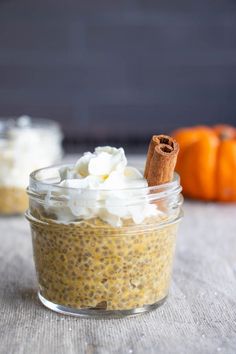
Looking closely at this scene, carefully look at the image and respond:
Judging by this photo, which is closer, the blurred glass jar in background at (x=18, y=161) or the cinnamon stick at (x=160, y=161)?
the cinnamon stick at (x=160, y=161)

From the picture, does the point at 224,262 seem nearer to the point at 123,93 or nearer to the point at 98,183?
the point at 98,183

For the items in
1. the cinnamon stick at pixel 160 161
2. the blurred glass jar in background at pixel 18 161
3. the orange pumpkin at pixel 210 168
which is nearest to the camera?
the cinnamon stick at pixel 160 161

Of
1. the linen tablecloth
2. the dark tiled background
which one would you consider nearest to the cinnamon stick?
the linen tablecloth

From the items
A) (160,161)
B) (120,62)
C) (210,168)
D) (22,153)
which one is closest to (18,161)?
(22,153)

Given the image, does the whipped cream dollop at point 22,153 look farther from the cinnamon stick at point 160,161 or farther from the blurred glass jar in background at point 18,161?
the cinnamon stick at point 160,161

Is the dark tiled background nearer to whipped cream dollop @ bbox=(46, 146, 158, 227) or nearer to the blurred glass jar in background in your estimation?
the blurred glass jar in background

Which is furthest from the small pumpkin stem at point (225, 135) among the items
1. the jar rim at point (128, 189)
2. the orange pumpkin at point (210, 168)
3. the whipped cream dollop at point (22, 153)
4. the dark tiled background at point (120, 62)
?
the dark tiled background at point (120, 62)
